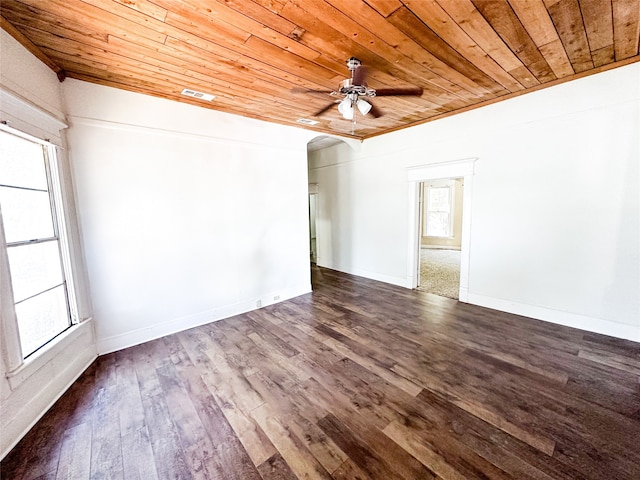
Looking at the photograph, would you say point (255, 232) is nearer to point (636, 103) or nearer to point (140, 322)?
point (140, 322)

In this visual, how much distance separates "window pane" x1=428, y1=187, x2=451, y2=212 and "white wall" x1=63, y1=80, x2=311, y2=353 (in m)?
6.31

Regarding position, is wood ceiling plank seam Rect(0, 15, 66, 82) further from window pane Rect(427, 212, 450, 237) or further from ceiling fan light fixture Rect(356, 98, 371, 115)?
window pane Rect(427, 212, 450, 237)

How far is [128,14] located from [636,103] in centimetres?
463

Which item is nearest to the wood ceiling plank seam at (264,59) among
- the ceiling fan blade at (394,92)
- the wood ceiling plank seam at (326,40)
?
the wood ceiling plank seam at (326,40)

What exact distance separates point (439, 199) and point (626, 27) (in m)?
7.19

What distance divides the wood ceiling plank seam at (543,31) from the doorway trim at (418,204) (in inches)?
54.4

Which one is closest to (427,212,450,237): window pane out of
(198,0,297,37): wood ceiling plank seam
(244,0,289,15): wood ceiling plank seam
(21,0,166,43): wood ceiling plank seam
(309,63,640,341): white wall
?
(309,63,640,341): white wall

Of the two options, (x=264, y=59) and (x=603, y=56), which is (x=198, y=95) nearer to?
(x=264, y=59)

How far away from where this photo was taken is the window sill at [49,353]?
1.82 m

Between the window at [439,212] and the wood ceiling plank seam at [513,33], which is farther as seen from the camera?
the window at [439,212]

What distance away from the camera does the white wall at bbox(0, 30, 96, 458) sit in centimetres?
177

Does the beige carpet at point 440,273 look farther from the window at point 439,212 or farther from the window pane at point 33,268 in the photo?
the window pane at point 33,268

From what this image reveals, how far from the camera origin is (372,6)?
1.73m

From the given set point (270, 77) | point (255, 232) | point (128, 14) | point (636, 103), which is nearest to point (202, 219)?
point (255, 232)
